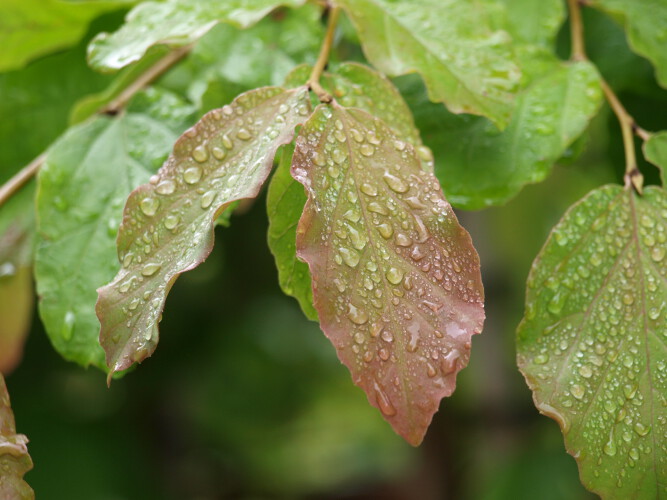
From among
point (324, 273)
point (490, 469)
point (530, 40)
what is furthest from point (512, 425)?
point (324, 273)

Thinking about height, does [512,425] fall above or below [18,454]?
below

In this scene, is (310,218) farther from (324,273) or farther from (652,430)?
(652,430)

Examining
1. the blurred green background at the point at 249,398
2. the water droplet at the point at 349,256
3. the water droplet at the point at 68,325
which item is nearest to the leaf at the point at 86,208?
the water droplet at the point at 68,325

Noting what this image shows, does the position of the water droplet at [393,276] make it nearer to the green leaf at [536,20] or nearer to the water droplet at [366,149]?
the water droplet at [366,149]

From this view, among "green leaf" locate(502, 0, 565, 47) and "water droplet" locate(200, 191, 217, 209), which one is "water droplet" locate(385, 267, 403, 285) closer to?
"water droplet" locate(200, 191, 217, 209)

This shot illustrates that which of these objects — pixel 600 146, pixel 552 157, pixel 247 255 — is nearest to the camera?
pixel 552 157

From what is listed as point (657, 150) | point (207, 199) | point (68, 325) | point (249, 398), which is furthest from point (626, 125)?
point (249, 398)

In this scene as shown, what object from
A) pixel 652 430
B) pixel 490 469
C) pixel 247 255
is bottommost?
pixel 490 469
